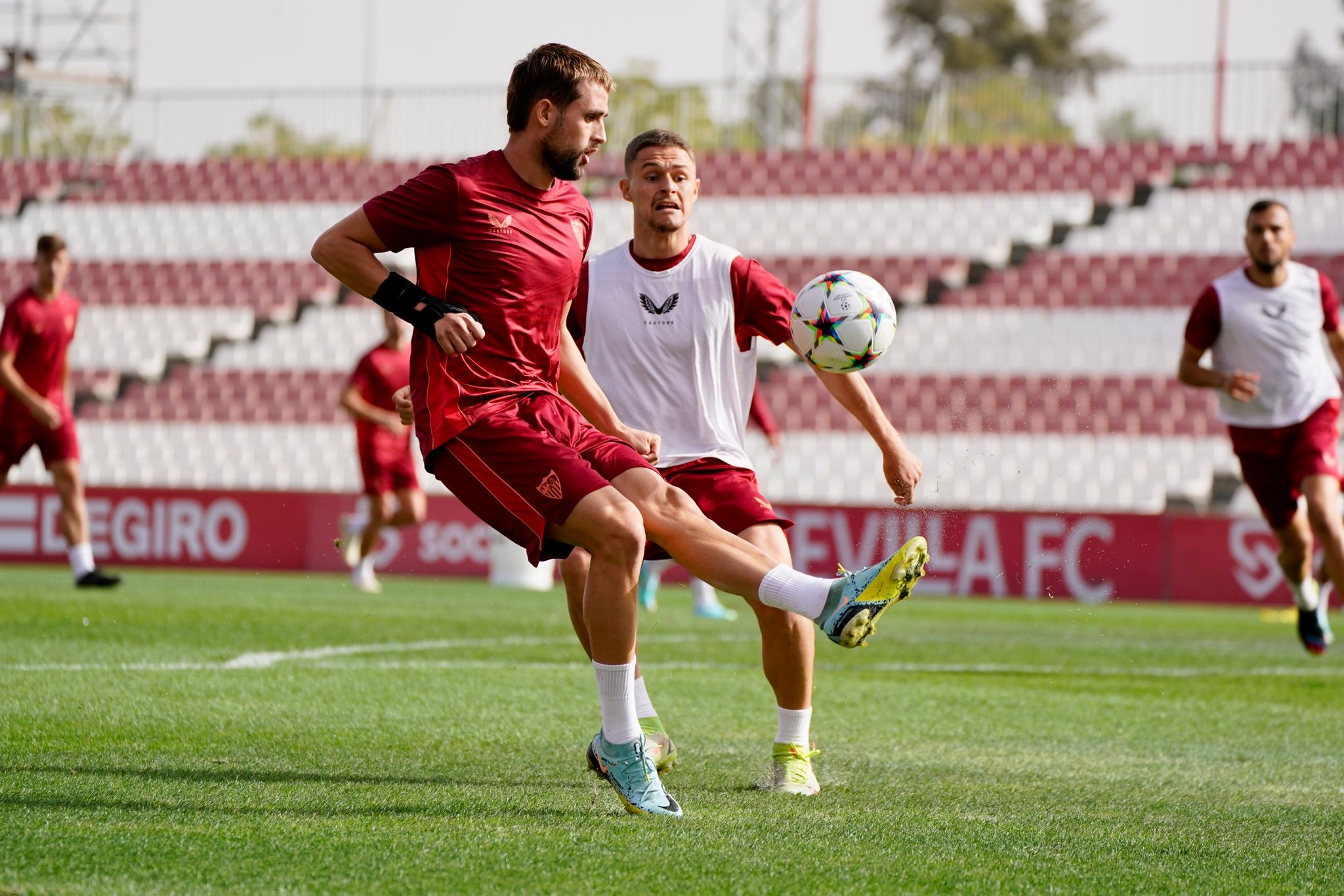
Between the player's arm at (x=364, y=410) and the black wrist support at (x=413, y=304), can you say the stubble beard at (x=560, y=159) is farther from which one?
the player's arm at (x=364, y=410)

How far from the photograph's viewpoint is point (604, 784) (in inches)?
199

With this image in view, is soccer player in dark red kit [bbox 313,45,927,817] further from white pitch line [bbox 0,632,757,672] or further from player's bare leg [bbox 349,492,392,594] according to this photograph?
player's bare leg [bbox 349,492,392,594]

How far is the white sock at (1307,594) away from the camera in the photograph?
933 cm

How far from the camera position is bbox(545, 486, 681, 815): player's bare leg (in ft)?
14.5

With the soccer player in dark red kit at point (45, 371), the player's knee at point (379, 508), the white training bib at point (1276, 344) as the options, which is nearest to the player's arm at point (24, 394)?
the soccer player in dark red kit at point (45, 371)

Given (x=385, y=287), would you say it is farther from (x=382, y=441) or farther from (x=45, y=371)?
(x=382, y=441)

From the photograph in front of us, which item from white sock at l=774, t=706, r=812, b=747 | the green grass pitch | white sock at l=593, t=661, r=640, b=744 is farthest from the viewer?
white sock at l=774, t=706, r=812, b=747

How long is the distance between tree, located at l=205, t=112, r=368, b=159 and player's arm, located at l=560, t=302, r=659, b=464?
23446 mm

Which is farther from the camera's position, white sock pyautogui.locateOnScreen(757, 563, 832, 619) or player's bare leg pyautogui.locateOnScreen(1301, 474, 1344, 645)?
player's bare leg pyautogui.locateOnScreen(1301, 474, 1344, 645)

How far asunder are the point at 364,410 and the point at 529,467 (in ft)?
30.9

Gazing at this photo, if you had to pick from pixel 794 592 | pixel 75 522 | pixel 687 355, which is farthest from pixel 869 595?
pixel 75 522

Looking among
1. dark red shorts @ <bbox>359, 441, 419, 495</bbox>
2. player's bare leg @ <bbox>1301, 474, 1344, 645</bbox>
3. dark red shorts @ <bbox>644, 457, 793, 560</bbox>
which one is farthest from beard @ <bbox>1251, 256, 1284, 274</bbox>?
dark red shorts @ <bbox>359, 441, 419, 495</bbox>

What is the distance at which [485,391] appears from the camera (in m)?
4.61

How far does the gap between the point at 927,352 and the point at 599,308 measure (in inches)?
661
